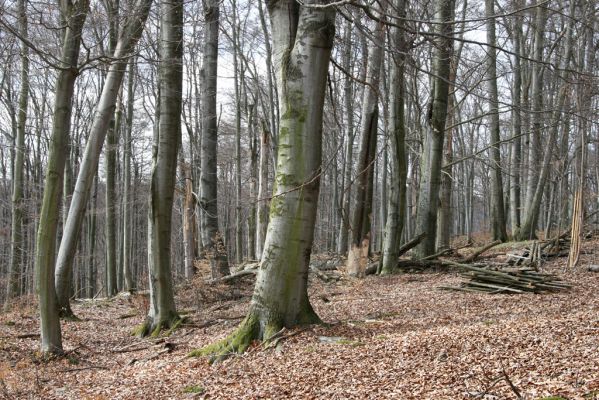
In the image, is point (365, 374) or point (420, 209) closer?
point (365, 374)

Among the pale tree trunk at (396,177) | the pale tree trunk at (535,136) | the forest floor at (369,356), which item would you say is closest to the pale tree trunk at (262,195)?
the pale tree trunk at (396,177)

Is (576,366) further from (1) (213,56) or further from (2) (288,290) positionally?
(1) (213,56)

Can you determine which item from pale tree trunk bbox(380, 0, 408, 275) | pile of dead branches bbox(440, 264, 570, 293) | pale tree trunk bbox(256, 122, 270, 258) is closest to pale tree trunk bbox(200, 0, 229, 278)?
pale tree trunk bbox(256, 122, 270, 258)

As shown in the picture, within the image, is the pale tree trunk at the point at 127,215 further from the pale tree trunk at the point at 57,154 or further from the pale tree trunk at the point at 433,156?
the pale tree trunk at the point at 57,154

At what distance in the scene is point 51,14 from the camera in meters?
7.82

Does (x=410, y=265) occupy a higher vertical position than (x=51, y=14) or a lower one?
lower

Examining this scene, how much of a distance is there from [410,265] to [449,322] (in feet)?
22.0

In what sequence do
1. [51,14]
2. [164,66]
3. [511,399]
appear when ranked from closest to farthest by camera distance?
1. [511,399]
2. [51,14]
3. [164,66]

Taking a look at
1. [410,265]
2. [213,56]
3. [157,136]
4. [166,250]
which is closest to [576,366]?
[166,250]

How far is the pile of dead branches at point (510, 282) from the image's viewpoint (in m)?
9.33

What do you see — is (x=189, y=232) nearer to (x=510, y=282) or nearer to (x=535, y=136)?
(x=510, y=282)

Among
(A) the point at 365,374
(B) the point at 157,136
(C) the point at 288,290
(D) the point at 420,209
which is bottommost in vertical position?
(A) the point at 365,374

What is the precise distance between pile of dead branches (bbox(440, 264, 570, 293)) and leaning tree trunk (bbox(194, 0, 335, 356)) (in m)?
4.62

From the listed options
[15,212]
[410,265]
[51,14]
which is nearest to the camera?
Answer: [51,14]
